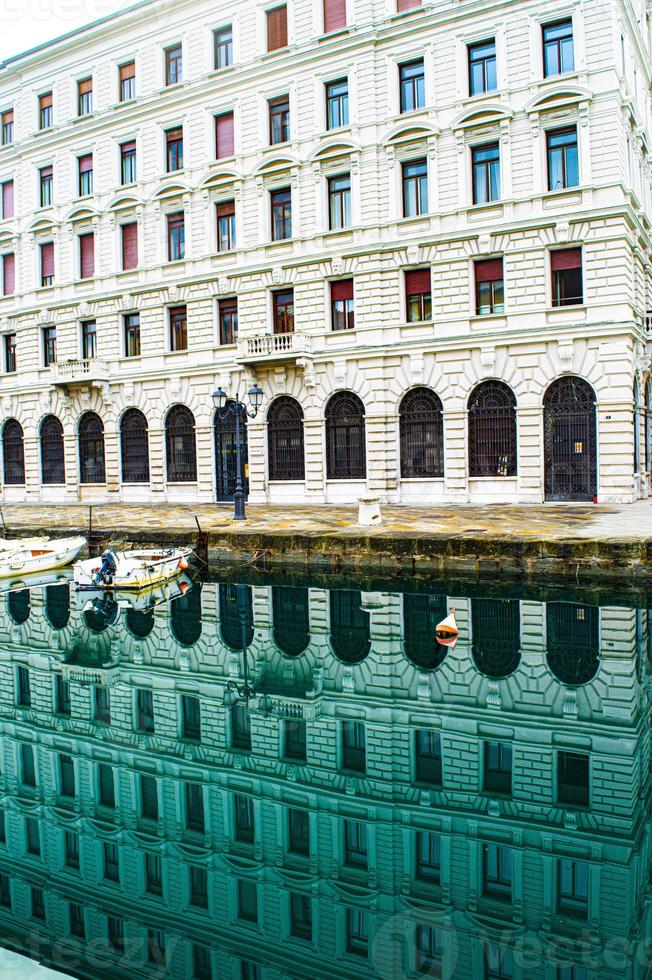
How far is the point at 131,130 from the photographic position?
101 feet

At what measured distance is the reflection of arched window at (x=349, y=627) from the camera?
1105 centimetres

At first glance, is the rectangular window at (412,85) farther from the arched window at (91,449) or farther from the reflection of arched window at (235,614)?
the reflection of arched window at (235,614)

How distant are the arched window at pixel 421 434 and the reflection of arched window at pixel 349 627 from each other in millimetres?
10999

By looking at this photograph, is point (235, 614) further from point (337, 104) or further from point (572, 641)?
point (337, 104)

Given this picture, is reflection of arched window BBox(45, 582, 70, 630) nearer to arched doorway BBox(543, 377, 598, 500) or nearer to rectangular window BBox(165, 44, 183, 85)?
arched doorway BBox(543, 377, 598, 500)

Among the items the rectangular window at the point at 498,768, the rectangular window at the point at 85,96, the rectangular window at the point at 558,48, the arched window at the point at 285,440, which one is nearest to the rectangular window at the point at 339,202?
the arched window at the point at 285,440

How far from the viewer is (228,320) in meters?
29.1

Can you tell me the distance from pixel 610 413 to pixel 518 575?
949 cm

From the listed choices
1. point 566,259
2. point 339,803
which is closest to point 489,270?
point 566,259

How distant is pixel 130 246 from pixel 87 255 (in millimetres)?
2454

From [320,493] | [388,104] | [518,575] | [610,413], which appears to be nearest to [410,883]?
[518,575]

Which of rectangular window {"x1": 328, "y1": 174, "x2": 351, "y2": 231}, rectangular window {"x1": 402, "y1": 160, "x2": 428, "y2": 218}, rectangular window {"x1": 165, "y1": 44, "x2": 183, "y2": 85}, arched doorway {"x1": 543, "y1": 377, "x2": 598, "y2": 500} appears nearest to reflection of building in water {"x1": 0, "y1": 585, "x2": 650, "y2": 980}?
arched doorway {"x1": 543, "y1": 377, "x2": 598, "y2": 500}

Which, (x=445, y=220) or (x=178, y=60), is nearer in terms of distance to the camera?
(x=445, y=220)

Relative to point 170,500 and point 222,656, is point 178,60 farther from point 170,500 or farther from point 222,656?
point 222,656
